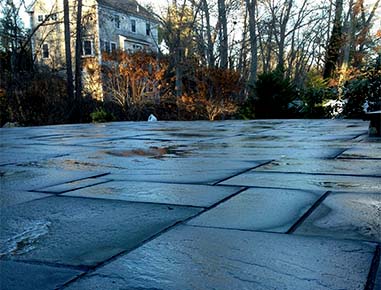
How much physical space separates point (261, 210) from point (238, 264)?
1.91 ft

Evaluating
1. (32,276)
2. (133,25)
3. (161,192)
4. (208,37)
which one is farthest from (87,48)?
(32,276)

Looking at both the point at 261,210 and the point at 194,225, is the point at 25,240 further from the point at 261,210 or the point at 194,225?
the point at 261,210

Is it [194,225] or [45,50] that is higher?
[45,50]

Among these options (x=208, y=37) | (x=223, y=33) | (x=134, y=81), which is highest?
(x=223, y=33)

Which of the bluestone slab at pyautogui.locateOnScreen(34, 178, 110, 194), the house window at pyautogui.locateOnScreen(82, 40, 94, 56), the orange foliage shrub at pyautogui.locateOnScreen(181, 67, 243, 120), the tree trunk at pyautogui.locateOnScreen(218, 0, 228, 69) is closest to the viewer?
the bluestone slab at pyautogui.locateOnScreen(34, 178, 110, 194)

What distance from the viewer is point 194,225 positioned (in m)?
1.53

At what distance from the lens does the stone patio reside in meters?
1.08

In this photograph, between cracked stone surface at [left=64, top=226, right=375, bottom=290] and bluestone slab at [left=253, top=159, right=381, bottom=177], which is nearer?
cracked stone surface at [left=64, top=226, right=375, bottom=290]

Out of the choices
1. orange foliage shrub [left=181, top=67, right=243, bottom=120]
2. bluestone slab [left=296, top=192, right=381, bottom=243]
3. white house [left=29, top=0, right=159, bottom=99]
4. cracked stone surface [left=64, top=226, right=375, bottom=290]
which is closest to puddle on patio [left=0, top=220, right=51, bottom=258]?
cracked stone surface [left=64, top=226, right=375, bottom=290]

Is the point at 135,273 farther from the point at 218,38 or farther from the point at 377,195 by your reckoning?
the point at 218,38

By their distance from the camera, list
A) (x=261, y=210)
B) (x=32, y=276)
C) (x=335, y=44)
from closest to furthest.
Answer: (x=32, y=276), (x=261, y=210), (x=335, y=44)

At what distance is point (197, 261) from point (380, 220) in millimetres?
748

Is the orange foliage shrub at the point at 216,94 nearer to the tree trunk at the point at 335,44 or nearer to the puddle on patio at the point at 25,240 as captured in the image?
the tree trunk at the point at 335,44

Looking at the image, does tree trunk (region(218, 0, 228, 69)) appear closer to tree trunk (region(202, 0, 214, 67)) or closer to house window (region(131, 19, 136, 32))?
tree trunk (region(202, 0, 214, 67))
